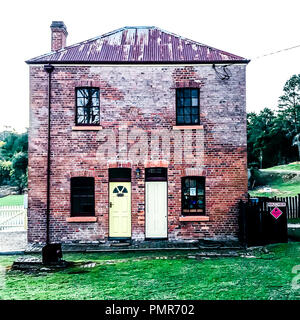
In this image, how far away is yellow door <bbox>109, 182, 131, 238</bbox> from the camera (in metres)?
11.7

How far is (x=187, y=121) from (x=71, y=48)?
582 cm

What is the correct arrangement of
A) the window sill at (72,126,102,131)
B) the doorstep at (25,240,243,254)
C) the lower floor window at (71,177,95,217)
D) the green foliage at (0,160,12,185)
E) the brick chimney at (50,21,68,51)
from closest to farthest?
the doorstep at (25,240,243,254)
the window sill at (72,126,102,131)
the lower floor window at (71,177,95,217)
the brick chimney at (50,21,68,51)
the green foliage at (0,160,12,185)

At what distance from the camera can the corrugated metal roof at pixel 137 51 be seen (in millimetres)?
11781

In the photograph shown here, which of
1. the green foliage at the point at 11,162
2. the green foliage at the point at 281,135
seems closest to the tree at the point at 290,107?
the green foliage at the point at 281,135

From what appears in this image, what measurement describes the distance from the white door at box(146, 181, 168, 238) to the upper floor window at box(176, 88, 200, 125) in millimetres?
2751

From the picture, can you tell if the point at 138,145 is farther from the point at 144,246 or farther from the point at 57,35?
the point at 57,35

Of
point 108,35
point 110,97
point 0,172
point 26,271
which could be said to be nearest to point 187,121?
point 110,97

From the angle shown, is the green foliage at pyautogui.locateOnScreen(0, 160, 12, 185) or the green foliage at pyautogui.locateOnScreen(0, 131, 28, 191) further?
the green foliage at pyautogui.locateOnScreen(0, 160, 12, 185)

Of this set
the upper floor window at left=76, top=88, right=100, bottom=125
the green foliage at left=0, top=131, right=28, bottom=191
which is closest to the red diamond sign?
the upper floor window at left=76, top=88, right=100, bottom=125

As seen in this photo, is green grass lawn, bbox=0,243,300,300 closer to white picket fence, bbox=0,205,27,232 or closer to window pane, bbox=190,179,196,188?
window pane, bbox=190,179,196,188

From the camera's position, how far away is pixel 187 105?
1198cm

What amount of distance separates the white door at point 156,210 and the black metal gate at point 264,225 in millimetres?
3037

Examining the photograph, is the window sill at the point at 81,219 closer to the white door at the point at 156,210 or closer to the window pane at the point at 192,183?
the white door at the point at 156,210
